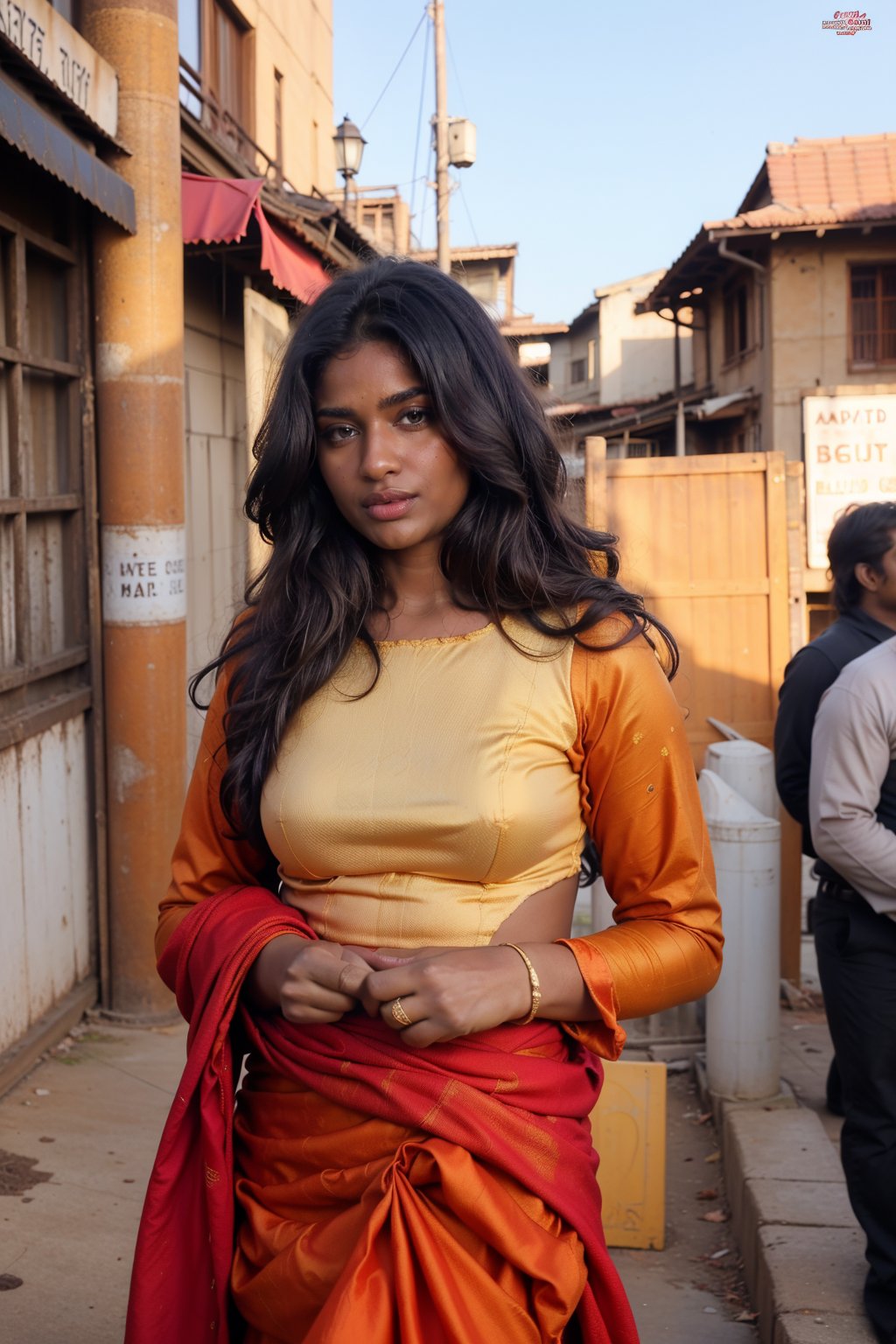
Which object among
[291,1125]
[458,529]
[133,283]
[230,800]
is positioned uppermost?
[133,283]

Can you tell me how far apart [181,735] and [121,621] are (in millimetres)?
539

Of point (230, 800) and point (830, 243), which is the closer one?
point (230, 800)

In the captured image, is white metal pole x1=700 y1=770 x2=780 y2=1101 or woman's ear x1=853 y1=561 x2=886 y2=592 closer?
woman's ear x1=853 y1=561 x2=886 y2=592

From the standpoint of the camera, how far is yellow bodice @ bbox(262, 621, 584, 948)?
1654mm

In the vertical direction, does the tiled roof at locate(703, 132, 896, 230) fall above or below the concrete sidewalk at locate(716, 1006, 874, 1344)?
above

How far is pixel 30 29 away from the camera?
4.23m

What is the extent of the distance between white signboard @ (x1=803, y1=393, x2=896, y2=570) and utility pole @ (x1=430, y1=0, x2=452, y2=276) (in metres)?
10.3

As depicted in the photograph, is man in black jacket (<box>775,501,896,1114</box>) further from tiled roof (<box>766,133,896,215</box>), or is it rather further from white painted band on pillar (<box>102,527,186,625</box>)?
tiled roof (<box>766,133,896,215</box>)

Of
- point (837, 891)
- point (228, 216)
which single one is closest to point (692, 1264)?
point (837, 891)

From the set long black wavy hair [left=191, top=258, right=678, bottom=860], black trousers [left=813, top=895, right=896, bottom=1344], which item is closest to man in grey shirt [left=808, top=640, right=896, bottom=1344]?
black trousers [left=813, top=895, right=896, bottom=1344]

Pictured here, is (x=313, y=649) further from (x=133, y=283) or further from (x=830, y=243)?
(x=830, y=243)

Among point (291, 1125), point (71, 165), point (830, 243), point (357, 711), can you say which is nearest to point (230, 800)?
point (357, 711)

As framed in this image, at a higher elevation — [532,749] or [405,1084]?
[532,749]

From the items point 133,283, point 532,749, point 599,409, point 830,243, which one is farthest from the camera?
point 599,409
